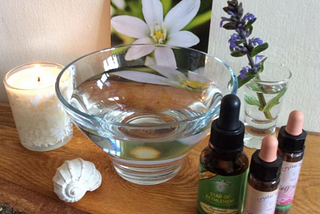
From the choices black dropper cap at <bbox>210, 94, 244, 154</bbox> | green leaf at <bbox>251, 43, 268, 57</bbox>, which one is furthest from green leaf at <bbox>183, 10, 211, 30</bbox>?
black dropper cap at <bbox>210, 94, 244, 154</bbox>

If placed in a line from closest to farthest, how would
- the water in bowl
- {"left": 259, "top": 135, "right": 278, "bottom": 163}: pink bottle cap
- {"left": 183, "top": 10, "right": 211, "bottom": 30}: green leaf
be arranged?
{"left": 259, "top": 135, "right": 278, "bottom": 163}: pink bottle cap
the water in bowl
{"left": 183, "top": 10, "right": 211, "bottom": 30}: green leaf

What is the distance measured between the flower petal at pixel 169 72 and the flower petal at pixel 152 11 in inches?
2.9

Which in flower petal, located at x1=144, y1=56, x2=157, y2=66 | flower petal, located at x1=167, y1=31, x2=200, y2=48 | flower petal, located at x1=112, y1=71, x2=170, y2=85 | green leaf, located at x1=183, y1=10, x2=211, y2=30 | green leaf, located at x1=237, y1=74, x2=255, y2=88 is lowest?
flower petal, located at x1=112, y1=71, x2=170, y2=85

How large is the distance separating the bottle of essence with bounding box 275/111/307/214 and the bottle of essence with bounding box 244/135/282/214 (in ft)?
0.12

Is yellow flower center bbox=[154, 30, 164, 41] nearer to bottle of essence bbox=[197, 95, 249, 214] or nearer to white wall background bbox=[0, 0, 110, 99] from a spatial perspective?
white wall background bbox=[0, 0, 110, 99]

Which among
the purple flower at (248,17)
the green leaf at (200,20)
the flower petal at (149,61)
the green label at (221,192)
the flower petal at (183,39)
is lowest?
the green label at (221,192)

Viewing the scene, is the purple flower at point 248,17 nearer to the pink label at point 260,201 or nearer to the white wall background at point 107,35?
the white wall background at point 107,35

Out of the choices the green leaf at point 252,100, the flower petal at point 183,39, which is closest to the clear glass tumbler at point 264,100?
the green leaf at point 252,100

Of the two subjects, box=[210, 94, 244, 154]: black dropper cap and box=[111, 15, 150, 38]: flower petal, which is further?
box=[111, 15, 150, 38]: flower petal

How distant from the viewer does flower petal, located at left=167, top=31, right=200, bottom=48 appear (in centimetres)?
66

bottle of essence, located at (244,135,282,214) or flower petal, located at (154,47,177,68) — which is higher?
flower petal, located at (154,47,177,68)

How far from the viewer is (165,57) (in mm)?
677

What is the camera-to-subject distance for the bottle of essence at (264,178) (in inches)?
17.2

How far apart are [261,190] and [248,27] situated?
22 cm
